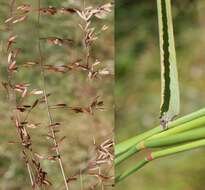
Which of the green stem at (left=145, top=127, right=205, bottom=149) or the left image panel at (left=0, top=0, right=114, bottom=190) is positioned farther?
the left image panel at (left=0, top=0, right=114, bottom=190)

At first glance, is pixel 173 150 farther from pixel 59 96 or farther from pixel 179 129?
pixel 59 96

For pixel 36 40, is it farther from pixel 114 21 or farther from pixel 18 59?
pixel 114 21

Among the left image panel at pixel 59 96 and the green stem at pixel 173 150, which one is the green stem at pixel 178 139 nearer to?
the green stem at pixel 173 150

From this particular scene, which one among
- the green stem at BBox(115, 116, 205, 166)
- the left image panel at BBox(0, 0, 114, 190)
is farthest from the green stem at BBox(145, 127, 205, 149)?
the left image panel at BBox(0, 0, 114, 190)

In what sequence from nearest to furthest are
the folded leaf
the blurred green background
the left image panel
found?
the folded leaf, the left image panel, the blurred green background

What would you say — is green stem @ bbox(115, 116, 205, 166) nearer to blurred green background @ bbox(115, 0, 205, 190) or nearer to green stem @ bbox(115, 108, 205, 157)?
green stem @ bbox(115, 108, 205, 157)

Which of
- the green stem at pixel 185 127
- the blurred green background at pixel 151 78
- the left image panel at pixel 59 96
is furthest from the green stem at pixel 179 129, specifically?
the blurred green background at pixel 151 78

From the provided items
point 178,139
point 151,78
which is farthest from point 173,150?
point 151,78
